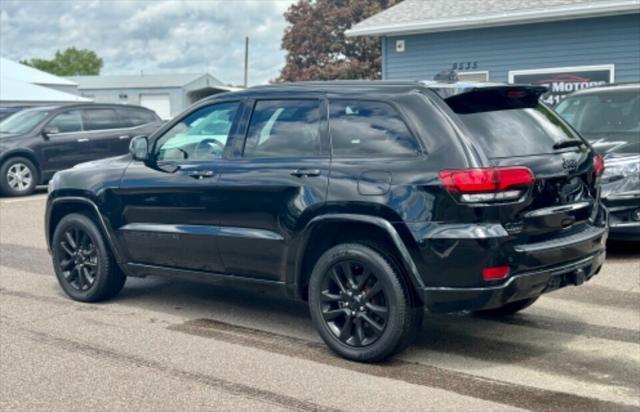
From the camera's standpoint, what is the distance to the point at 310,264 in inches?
226

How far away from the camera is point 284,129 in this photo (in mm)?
5945

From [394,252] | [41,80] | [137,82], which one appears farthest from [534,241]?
[137,82]

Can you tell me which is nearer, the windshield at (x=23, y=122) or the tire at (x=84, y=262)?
the tire at (x=84, y=262)

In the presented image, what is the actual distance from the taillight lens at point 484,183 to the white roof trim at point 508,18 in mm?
11307

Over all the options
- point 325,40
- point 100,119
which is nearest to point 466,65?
point 100,119

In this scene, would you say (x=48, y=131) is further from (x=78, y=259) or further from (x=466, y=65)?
(x=78, y=259)

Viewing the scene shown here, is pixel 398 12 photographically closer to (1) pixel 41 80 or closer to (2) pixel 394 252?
(2) pixel 394 252

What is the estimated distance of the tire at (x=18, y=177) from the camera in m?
15.3

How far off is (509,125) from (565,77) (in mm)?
11966

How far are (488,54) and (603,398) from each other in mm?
13629

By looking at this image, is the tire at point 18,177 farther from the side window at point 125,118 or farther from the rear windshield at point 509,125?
the rear windshield at point 509,125

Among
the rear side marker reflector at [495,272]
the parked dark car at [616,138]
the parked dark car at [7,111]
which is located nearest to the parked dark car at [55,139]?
the parked dark car at [7,111]

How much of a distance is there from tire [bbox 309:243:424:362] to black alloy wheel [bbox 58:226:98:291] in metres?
2.39

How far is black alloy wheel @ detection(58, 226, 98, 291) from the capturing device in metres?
7.15
